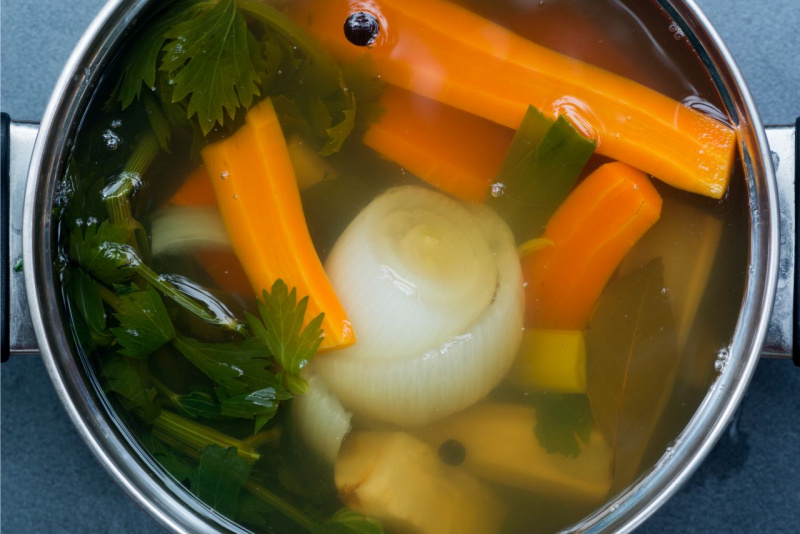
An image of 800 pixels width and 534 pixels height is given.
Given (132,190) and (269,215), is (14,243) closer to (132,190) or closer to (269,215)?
(132,190)

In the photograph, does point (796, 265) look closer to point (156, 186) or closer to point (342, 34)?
point (342, 34)

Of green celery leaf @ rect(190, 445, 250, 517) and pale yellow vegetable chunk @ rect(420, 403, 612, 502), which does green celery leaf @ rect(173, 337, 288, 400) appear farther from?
pale yellow vegetable chunk @ rect(420, 403, 612, 502)

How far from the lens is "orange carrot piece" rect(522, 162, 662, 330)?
854mm

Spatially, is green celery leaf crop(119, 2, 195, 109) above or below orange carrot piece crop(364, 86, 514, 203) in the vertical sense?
above

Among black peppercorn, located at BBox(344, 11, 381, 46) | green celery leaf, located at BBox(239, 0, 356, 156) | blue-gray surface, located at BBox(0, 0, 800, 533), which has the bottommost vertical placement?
blue-gray surface, located at BBox(0, 0, 800, 533)

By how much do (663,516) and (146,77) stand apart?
0.96m

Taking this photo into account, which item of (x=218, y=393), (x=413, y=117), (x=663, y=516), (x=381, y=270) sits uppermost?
(x=413, y=117)

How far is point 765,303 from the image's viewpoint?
81 centimetres

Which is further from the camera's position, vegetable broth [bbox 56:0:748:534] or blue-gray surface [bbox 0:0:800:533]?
blue-gray surface [bbox 0:0:800:533]

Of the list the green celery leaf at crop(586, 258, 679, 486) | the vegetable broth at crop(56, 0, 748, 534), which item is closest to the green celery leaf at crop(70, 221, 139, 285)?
the vegetable broth at crop(56, 0, 748, 534)

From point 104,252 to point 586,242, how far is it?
569mm

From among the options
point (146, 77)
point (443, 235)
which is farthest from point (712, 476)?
point (146, 77)

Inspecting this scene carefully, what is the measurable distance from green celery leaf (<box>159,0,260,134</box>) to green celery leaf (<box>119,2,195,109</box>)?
0.04ft

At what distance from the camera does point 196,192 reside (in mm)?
865
